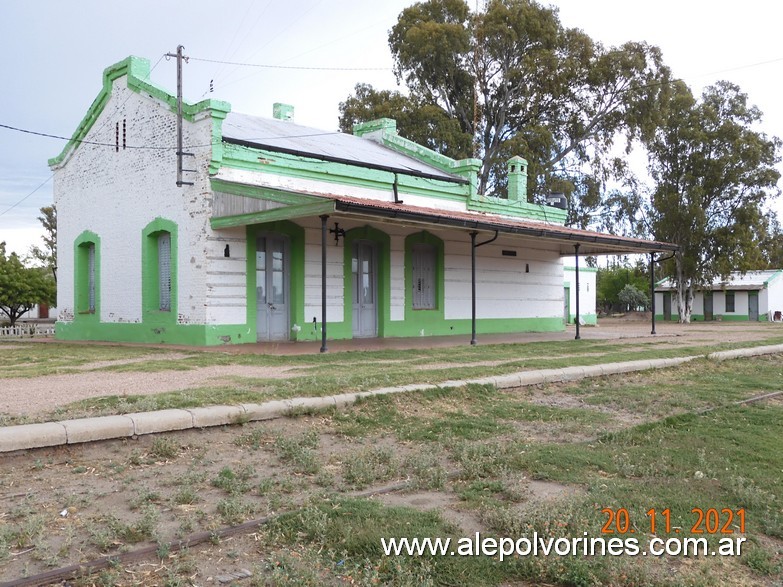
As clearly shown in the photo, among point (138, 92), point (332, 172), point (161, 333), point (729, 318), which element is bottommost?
point (729, 318)

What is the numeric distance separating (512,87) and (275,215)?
25349mm

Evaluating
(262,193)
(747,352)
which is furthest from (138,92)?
(747,352)

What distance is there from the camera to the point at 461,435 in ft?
23.2

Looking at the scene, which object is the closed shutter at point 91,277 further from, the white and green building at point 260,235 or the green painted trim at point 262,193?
the green painted trim at point 262,193

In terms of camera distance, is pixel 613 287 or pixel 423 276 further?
pixel 613 287

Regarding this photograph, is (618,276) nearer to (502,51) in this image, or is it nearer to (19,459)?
(502,51)

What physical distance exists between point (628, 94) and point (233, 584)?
36387mm

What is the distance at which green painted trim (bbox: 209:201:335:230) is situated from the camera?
44.4ft

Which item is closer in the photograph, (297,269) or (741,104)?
(297,269)

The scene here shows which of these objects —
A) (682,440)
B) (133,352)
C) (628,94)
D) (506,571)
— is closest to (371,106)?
(628,94)

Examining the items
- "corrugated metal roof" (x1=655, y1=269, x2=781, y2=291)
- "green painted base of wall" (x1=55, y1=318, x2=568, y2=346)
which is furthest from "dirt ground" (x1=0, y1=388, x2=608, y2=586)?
"corrugated metal roof" (x1=655, y1=269, x2=781, y2=291)

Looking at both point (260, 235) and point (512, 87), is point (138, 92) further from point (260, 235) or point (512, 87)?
point (512, 87)

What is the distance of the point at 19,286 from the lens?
95.3ft

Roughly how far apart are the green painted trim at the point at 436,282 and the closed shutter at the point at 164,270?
6525mm
